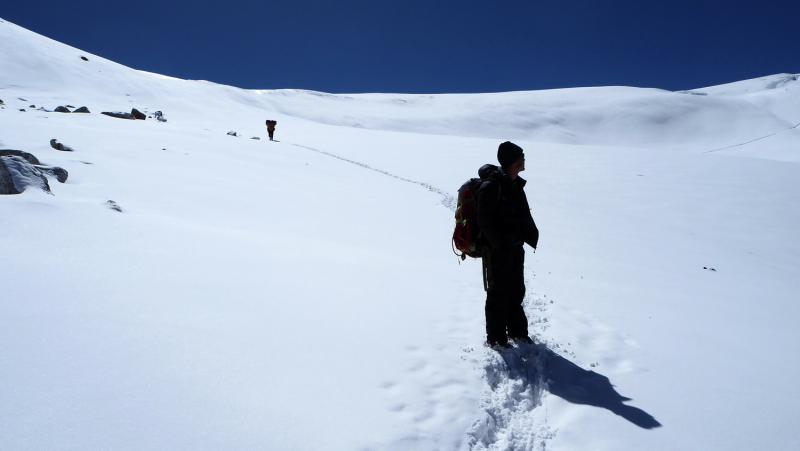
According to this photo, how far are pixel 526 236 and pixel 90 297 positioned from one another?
343cm

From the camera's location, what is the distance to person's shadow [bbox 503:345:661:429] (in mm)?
2936

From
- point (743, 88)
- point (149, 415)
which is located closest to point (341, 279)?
point (149, 415)

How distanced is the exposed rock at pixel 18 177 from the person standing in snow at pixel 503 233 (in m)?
5.82

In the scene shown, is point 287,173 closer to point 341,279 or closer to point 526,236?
point 341,279

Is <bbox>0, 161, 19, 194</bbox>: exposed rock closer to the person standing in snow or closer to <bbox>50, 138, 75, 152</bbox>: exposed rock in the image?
<bbox>50, 138, 75, 152</bbox>: exposed rock

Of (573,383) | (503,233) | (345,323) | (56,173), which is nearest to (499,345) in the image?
(573,383)

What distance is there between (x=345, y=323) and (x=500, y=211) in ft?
5.30

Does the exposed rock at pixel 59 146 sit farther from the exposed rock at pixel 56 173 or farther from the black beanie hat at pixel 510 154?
the black beanie hat at pixel 510 154

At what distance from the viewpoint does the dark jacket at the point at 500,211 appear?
11.3 feet

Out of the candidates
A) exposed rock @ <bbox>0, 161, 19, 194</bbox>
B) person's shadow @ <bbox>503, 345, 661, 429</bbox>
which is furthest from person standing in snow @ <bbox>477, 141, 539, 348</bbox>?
exposed rock @ <bbox>0, 161, 19, 194</bbox>

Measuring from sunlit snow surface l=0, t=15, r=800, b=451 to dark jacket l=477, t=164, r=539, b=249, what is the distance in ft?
3.25

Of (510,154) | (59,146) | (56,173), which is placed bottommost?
(56,173)

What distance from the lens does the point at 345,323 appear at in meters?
3.66

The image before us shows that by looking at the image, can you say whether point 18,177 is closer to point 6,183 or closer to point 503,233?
point 6,183
